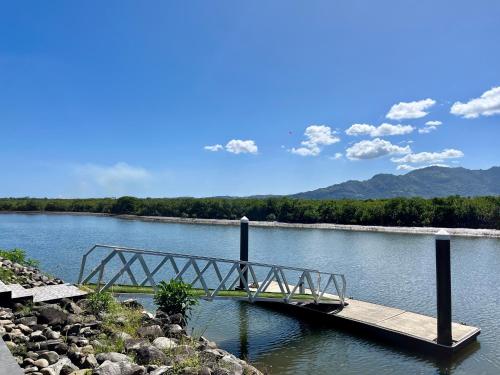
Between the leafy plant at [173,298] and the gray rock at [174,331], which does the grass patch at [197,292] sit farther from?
the gray rock at [174,331]

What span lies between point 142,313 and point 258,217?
81.6 meters

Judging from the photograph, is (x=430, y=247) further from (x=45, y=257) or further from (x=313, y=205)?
(x=313, y=205)

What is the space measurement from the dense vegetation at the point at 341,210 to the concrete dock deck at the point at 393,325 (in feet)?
179

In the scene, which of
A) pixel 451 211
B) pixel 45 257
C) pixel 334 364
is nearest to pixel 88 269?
pixel 45 257

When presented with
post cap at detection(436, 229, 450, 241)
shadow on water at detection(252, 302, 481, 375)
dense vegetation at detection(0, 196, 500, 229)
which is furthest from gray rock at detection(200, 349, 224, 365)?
dense vegetation at detection(0, 196, 500, 229)

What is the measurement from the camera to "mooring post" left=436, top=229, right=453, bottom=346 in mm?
11797

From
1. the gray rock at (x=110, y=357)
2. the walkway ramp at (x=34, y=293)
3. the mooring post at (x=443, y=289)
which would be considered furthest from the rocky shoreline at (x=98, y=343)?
the mooring post at (x=443, y=289)

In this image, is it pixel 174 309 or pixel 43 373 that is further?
pixel 174 309

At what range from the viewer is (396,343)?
12641 mm

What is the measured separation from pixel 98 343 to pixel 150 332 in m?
1.46

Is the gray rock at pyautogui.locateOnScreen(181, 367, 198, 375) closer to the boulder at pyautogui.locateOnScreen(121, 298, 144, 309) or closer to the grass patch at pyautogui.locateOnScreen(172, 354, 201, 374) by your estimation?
the grass patch at pyautogui.locateOnScreen(172, 354, 201, 374)

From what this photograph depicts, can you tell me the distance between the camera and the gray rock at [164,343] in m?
8.01

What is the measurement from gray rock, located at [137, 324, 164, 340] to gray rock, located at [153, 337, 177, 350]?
0.27 metres

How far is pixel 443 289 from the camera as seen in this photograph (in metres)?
12.1
